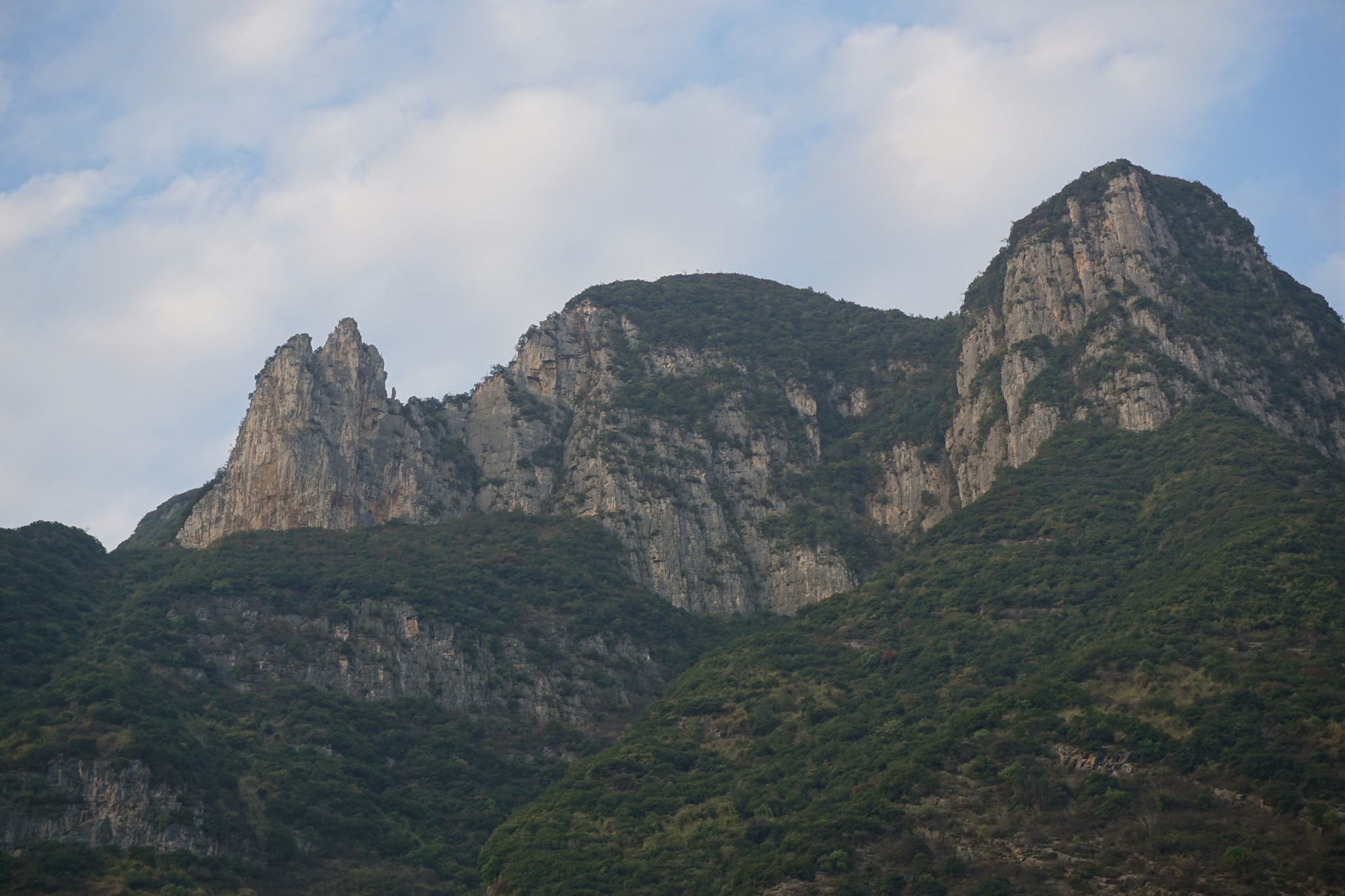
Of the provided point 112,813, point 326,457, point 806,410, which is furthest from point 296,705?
point 806,410

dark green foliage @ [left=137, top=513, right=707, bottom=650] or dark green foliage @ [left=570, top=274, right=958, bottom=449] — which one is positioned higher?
dark green foliage @ [left=570, top=274, right=958, bottom=449]

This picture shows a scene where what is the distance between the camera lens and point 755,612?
125m

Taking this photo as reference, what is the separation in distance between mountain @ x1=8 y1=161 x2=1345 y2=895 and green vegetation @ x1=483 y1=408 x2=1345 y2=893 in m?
0.27

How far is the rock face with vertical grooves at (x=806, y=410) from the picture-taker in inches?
4924

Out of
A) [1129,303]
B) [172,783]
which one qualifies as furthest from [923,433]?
[172,783]

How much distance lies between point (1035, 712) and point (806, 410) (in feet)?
217

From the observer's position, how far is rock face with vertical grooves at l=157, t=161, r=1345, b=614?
410 ft

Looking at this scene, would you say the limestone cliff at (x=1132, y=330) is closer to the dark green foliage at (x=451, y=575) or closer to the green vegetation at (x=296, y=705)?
the dark green foliage at (x=451, y=575)

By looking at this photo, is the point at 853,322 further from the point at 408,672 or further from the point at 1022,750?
the point at 1022,750

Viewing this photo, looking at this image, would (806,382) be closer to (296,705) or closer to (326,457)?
(326,457)

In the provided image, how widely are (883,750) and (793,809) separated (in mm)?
6661

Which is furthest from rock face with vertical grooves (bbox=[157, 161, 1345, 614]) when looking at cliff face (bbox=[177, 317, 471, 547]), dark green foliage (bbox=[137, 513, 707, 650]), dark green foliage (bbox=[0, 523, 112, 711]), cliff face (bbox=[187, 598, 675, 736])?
cliff face (bbox=[187, 598, 675, 736])

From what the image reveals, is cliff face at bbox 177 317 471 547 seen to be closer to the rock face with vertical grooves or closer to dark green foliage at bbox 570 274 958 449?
the rock face with vertical grooves

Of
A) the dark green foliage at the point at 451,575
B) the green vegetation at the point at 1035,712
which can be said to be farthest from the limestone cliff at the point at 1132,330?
the dark green foliage at the point at 451,575
